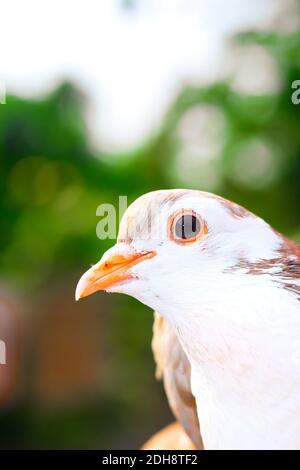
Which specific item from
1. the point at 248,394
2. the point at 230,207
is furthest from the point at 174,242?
the point at 248,394

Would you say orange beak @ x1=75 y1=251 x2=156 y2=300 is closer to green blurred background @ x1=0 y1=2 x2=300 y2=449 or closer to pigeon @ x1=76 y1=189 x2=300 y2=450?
pigeon @ x1=76 y1=189 x2=300 y2=450

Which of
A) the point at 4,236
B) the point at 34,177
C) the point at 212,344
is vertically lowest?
the point at 212,344

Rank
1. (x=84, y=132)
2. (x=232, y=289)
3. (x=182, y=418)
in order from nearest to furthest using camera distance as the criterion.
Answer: (x=232, y=289)
(x=182, y=418)
(x=84, y=132)

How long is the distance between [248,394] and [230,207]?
219mm

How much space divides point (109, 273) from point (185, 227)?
0.10 meters

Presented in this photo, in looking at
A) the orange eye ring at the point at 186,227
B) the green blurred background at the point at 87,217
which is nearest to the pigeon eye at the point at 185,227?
the orange eye ring at the point at 186,227

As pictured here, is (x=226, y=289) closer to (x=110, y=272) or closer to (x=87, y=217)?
(x=110, y=272)

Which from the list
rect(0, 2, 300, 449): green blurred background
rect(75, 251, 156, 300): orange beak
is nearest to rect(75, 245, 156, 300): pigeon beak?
rect(75, 251, 156, 300): orange beak

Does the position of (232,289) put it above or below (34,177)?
below

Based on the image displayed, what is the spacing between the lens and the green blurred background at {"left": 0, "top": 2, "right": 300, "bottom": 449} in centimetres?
250

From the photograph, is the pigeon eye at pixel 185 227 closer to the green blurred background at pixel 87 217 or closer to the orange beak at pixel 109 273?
A: the orange beak at pixel 109 273

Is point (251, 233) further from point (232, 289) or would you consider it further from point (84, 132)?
point (84, 132)

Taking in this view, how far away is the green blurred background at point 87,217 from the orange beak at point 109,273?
1.68m
